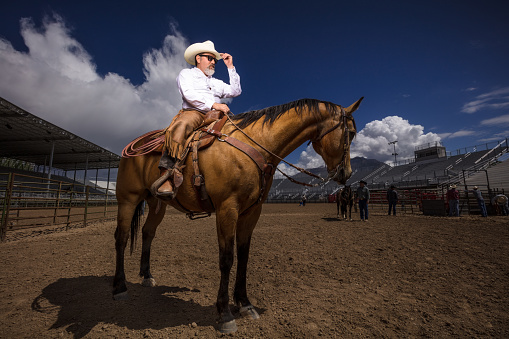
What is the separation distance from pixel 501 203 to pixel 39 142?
37892 mm

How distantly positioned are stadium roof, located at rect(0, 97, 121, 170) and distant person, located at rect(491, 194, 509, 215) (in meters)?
29.3

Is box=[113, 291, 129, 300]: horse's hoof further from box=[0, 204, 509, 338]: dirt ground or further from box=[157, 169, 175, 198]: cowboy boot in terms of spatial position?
box=[157, 169, 175, 198]: cowboy boot

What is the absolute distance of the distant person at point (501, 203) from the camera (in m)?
12.4

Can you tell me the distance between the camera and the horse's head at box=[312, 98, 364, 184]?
2.52m

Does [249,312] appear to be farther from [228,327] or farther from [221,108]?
[221,108]

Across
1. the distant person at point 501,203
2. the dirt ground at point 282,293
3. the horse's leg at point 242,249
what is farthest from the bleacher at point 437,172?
the horse's leg at point 242,249

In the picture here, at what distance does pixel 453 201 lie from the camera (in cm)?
1248

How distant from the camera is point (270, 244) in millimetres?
6230

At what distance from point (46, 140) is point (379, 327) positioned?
30.8 meters

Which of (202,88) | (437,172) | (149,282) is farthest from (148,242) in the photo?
(437,172)

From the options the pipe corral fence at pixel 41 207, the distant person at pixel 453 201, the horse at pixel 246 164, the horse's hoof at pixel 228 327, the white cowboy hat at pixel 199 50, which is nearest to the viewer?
the horse's hoof at pixel 228 327

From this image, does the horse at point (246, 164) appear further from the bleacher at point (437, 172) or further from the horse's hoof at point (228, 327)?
the bleacher at point (437, 172)

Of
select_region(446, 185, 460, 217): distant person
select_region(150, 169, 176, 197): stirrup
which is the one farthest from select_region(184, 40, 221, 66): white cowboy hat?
select_region(446, 185, 460, 217): distant person

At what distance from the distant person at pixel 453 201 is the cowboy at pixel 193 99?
576 inches
